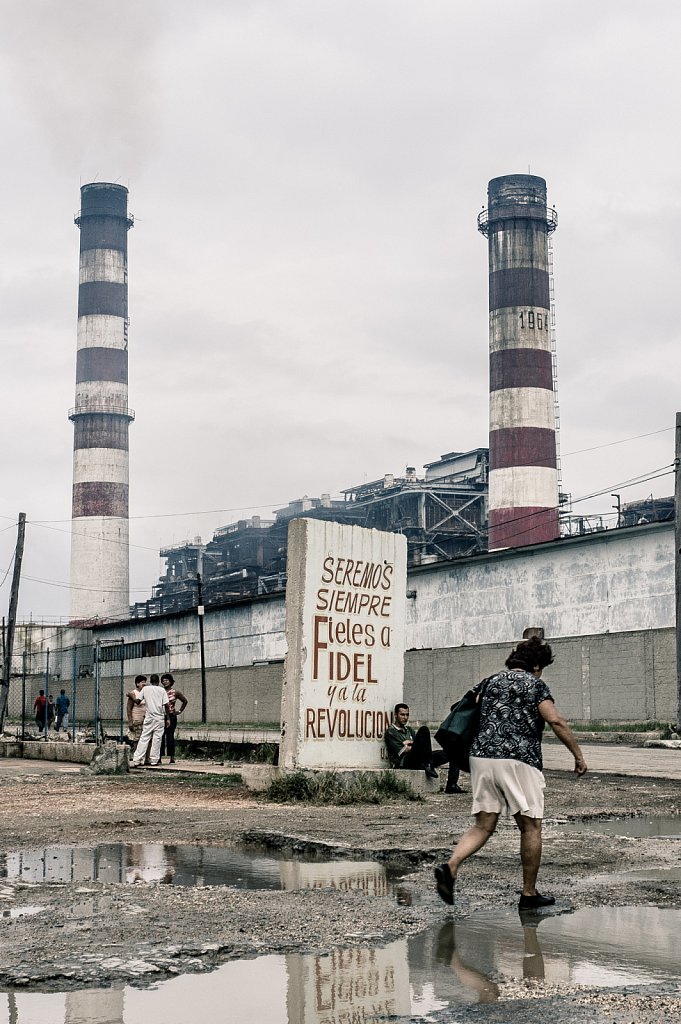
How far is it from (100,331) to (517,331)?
84.5 feet

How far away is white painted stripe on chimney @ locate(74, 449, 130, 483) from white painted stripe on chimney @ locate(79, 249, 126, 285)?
9.62 metres

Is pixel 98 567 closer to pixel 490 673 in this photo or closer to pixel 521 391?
pixel 521 391

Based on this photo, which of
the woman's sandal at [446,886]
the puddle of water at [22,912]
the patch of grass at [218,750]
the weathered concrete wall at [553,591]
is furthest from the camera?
the weathered concrete wall at [553,591]

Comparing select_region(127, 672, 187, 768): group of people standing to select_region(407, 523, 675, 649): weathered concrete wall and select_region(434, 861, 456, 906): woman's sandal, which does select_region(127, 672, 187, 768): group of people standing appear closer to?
select_region(434, 861, 456, 906): woman's sandal

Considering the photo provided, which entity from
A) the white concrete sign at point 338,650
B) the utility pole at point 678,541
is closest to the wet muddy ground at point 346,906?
the white concrete sign at point 338,650

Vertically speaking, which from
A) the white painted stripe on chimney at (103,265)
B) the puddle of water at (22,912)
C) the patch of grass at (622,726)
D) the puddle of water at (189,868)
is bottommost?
the patch of grass at (622,726)

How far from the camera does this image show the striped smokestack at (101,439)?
69250mm

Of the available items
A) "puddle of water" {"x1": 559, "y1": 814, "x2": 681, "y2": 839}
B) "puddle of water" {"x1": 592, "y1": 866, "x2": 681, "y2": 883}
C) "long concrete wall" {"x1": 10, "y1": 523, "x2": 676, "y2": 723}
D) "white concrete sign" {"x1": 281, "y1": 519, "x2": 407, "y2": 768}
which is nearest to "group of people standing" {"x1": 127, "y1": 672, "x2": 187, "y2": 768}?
"white concrete sign" {"x1": 281, "y1": 519, "x2": 407, "y2": 768}

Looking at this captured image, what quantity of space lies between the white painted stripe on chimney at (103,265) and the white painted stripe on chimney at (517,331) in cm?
2489

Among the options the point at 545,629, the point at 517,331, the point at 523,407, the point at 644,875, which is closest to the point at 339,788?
the point at 644,875

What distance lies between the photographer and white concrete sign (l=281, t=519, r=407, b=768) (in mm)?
13102

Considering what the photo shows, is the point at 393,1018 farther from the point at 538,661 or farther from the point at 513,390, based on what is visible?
the point at 513,390

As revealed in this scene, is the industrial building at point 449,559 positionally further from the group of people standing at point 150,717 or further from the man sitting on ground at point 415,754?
the man sitting on ground at point 415,754

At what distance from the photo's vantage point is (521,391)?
55.0 m
